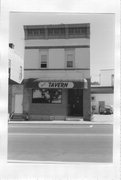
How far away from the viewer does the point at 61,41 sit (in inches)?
513

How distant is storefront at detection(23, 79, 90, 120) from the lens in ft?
41.3

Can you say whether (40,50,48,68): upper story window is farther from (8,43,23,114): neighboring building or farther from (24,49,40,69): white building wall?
(8,43,23,114): neighboring building

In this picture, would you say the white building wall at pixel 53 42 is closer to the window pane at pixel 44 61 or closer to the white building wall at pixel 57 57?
the white building wall at pixel 57 57

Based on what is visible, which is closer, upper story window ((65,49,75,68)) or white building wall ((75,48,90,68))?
white building wall ((75,48,90,68))

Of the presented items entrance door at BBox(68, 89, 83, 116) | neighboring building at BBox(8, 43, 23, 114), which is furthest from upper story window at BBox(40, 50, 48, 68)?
entrance door at BBox(68, 89, 83, 116)

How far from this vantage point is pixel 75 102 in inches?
502

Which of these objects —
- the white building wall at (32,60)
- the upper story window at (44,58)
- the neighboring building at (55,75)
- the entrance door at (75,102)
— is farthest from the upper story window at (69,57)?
the white building wall at (32,60)

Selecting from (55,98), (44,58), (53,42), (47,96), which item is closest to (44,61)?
(44,58)

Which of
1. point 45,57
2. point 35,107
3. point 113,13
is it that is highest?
point 45,57

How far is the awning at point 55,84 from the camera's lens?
12730 mm

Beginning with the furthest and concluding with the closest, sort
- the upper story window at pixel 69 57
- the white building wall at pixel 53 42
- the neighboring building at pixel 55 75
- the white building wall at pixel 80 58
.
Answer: the upper story window at pixel 69 57 → the white building wall at pixel 53 42 → the neighboring building at pixel 55 75 → the white building wall at pixel 80 58
